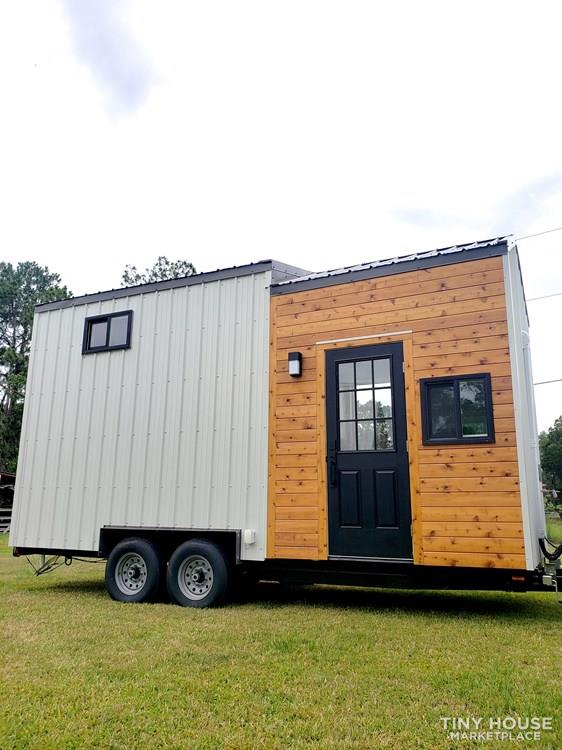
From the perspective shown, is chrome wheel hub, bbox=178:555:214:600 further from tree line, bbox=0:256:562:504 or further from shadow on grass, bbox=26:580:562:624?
tree line, bbox=0:256:562:504

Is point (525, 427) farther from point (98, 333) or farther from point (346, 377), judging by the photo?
point (98, 333)

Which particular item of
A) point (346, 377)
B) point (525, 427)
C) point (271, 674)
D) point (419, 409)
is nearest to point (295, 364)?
point (346, 377)

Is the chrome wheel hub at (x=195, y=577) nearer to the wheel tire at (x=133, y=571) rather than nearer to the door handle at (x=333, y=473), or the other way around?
the wheel tire at (x=133, y=571)

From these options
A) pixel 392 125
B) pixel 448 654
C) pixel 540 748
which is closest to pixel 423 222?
pixel 392 125

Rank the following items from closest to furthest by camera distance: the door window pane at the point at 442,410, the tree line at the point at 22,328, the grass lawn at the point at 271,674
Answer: the grass lawn at the point at 271,674
the door window pane at the point at 442,410
the tree line at the point at 22,328

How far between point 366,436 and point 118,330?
359 cm

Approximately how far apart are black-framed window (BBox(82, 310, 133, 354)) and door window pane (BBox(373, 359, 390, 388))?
3235 mm

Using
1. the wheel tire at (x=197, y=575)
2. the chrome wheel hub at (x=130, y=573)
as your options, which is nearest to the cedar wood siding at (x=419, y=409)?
the wheel tire at (x=197, y=575)

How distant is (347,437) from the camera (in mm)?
5695

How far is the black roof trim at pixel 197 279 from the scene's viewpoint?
6.56m

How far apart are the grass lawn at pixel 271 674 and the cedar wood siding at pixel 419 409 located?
0.71 meters

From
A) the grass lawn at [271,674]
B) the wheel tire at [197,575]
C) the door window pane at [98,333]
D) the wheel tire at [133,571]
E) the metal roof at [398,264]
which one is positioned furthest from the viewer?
the door window pane at [98,333]

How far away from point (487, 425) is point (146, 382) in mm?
3970

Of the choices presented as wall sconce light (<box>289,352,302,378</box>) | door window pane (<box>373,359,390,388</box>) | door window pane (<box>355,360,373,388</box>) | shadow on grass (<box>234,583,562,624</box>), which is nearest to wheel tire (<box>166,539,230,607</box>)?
shadow on grass (<box>234,583,562,624</box>)
